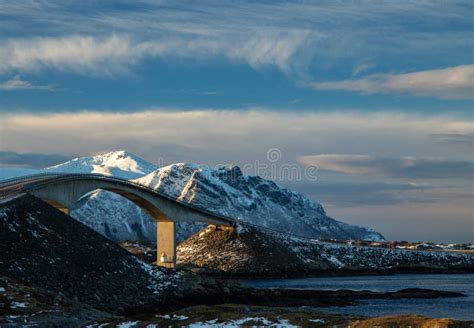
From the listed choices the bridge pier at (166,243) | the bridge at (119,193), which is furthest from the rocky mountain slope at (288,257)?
the bridge pier at (166,243)

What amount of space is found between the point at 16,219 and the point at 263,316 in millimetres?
39538

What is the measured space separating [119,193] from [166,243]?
16719mm

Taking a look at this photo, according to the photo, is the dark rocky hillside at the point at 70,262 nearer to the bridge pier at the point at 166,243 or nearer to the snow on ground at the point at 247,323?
the snow on ground at the point at 247,323

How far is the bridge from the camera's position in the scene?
3976 inches

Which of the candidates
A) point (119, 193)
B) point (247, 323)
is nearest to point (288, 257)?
point (119, 193)

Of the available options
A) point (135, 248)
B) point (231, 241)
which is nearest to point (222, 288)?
point (231, 241)

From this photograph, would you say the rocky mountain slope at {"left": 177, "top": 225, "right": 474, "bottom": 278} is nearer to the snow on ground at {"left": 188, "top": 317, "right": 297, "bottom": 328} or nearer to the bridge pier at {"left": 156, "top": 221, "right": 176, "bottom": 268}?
the bridge pier at {"left": 156, "top": 221, "right": 176, "bottom": 268}

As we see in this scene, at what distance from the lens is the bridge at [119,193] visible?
101 m

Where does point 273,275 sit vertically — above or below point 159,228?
below

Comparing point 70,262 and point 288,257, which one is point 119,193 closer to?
point 288,257

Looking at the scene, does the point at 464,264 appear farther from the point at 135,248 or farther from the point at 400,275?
the point at 135,248

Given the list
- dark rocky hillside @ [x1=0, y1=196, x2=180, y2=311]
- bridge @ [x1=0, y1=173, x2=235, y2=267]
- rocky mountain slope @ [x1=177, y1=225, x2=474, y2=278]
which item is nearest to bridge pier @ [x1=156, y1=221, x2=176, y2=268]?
bridge @ [x1=0, y1=173, x2=235, y2=267]

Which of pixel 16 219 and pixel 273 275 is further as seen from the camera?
pixel 273 275

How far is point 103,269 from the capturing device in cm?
7912
